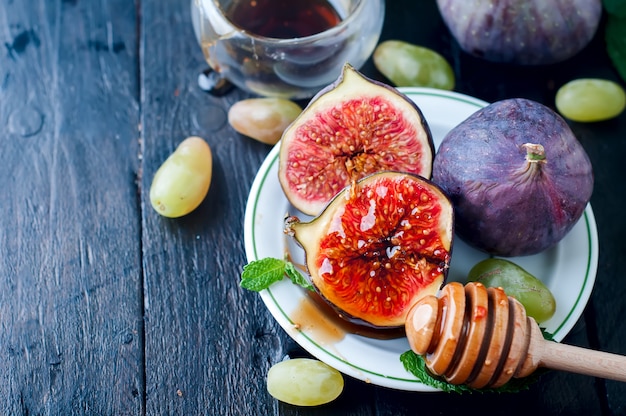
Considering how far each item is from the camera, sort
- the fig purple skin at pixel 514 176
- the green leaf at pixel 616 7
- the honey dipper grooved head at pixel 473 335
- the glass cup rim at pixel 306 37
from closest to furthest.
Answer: the honey dipper grooved head at pixel 473 335, the fig purple skin at pixel 514 176, the glass cup rim at pixel 306 37, the green leaf at pixel 616 7

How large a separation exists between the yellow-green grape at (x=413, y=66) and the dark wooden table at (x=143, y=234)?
7cm

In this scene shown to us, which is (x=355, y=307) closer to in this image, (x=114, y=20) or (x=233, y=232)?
(x=233, y=232)

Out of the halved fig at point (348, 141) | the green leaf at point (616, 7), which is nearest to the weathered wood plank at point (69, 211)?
the halved fig at point (348, 141)

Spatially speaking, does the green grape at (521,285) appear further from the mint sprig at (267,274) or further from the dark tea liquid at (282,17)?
the dark tea liquid at (282,17)

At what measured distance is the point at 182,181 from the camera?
4.62ft

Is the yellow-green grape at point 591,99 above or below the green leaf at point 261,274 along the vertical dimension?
above

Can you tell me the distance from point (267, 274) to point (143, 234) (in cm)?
33

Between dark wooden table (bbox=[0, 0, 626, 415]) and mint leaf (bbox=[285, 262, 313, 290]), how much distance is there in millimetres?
155

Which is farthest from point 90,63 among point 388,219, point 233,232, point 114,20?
point 388,219

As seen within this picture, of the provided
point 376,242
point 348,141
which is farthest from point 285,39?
point 376,242

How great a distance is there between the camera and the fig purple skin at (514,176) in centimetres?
115

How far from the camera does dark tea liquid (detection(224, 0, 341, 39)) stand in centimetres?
152

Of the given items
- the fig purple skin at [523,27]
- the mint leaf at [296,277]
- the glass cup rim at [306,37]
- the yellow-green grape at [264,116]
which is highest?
the glass cup rim at [306,37]

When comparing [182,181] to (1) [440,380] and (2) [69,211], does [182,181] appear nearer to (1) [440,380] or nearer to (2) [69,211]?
(2) [69,211]
